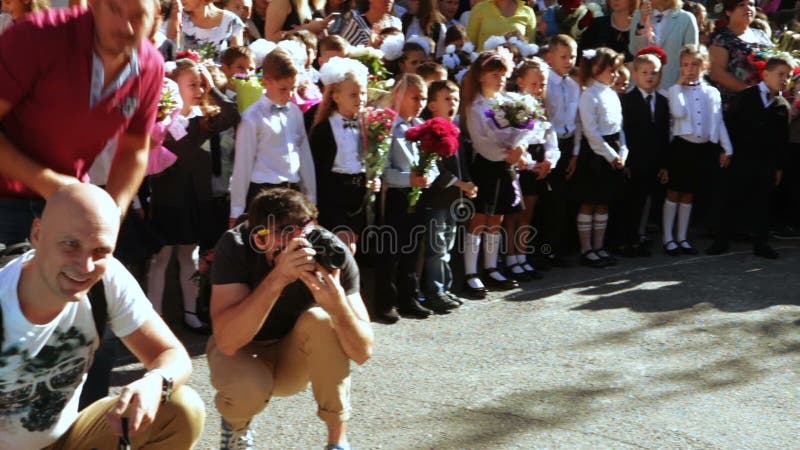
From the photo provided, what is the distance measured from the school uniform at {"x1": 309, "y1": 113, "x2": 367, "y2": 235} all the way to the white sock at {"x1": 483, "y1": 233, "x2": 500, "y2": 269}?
1.28 metres

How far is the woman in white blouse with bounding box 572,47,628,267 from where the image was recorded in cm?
887

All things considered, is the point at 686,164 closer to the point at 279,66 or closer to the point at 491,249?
the point at 491,249

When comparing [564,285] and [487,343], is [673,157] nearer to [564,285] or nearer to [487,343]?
[564,285]

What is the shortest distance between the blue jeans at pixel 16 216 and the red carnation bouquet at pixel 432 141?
3.45 metres

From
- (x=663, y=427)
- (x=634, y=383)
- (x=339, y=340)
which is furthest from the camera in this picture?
(x=634, y=383)

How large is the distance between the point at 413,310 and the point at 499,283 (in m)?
0.99

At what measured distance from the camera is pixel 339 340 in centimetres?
478

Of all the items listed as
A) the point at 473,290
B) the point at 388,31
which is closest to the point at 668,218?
the point at 473,290

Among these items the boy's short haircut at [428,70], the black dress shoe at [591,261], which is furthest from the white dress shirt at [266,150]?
the black dress shoe at [591,261]

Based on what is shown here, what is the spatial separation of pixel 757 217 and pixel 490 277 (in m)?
2.64

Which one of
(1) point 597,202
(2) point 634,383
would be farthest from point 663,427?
(1) point 597,202

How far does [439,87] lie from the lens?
25.5 feet

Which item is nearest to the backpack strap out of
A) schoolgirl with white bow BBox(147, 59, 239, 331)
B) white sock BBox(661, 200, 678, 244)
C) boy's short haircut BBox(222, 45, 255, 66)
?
schoolgirl with white bow BBox(147, 59, 239, 331)

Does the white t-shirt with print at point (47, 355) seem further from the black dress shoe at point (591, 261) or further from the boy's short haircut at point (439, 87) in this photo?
the black dress shoe at point (591, 261)
